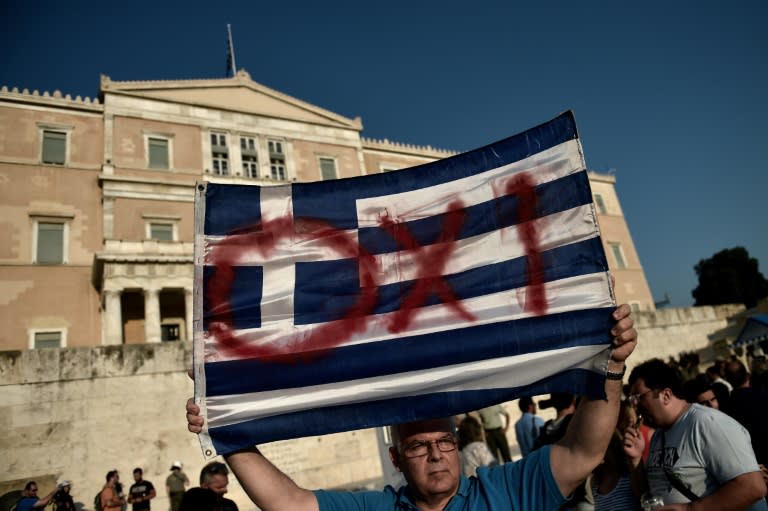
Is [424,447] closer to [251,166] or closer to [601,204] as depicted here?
[251,166]

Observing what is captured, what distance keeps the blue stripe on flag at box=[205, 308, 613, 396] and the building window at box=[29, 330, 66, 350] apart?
1938cm

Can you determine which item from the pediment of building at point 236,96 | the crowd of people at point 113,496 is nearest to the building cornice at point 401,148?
the pediment of building at point 236,96

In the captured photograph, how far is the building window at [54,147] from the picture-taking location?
20094mm

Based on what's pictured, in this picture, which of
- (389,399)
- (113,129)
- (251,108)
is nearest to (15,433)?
(389,399)

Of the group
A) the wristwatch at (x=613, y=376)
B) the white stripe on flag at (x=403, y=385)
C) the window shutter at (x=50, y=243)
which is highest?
the window shutter at (x=50, y=243)

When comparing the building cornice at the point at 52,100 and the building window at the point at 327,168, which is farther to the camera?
the building window at the point at 327,168

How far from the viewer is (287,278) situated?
268cm

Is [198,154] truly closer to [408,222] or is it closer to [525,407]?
[525,407]

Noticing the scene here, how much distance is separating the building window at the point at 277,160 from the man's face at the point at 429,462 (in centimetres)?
2304

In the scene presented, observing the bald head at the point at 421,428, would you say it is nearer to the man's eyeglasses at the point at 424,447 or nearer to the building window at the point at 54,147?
Answer: the man's eyeglasses at the point at 424,447

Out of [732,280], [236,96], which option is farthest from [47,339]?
[732,280]

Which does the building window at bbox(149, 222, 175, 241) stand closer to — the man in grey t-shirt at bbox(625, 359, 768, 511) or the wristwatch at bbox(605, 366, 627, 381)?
the man in grey t-shirt at bbox(625, 359, 768, 511)

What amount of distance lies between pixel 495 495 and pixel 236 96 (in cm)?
2558

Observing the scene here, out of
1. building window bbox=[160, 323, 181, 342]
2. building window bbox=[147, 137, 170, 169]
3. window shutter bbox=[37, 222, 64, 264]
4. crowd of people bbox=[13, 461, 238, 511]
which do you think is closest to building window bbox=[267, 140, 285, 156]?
building window bbox=[147, 137, 170, 169]
